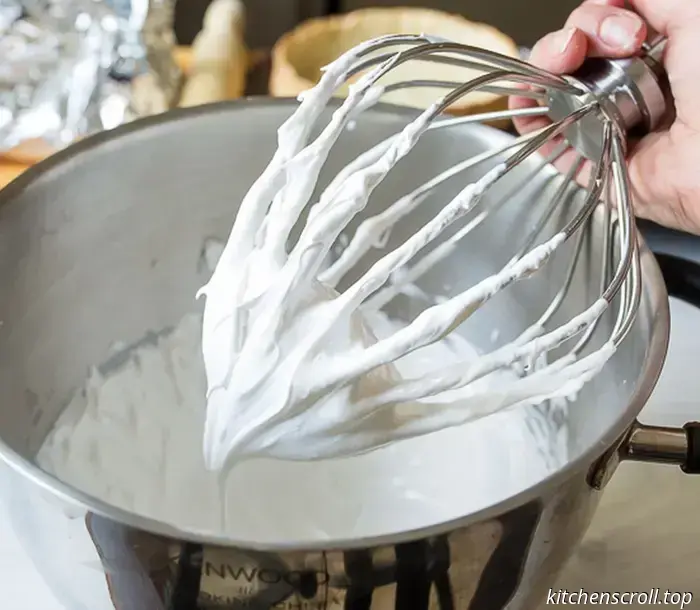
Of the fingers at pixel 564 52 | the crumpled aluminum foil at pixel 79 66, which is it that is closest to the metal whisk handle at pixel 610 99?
the fingers at pixel 564 52

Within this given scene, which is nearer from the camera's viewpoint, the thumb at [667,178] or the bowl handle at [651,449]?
the bowl handle at [651,449]

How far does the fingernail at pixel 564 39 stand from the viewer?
1.75 ft

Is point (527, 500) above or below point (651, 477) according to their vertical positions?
above

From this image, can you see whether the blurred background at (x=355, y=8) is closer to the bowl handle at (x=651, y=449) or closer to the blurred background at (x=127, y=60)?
the blurred background at (x=127, y=60)

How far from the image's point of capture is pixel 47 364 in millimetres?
511

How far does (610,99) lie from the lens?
19.3 inches

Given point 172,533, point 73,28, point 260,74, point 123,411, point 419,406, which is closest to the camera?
point 172,533

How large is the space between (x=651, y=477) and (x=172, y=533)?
0.34 metres

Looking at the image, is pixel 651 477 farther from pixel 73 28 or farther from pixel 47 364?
pixel 73 28

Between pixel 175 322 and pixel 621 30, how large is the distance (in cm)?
33

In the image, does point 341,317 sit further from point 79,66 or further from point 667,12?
point 79,66

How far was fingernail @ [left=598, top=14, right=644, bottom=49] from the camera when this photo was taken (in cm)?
52

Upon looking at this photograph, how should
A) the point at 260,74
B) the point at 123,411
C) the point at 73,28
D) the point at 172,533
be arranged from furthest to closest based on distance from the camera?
1. the point at 260,74
2. the point at 73,28
3. the point at 123,411
4. the point at 172,533

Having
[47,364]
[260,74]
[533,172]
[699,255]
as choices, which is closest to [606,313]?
[533,172]
